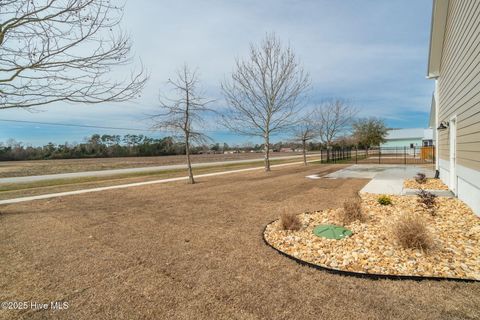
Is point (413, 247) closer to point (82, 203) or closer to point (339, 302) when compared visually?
point (339, 302)

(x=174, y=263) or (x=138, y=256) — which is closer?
(x=174, y=263)

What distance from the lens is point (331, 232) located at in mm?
4195

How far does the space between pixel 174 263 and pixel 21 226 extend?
181 inches

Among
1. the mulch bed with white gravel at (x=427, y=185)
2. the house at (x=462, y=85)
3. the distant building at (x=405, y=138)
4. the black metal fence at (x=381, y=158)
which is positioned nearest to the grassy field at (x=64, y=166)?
the black metal fence at (x=381, y=158)

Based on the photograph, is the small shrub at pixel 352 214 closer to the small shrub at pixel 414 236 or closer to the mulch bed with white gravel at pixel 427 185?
the small shrub at pixel 414 236

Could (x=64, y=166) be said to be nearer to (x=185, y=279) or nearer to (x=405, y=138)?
(x=185, y=279)

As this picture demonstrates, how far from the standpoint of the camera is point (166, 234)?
4.66 m

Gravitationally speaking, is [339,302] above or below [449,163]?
below

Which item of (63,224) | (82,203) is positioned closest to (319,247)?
(63,224)

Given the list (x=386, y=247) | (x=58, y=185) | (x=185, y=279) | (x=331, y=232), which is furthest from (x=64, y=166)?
(x=386, y=247)

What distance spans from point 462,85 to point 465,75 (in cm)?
37

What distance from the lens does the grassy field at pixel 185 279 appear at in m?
2.36

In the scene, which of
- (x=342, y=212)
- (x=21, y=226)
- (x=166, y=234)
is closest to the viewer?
(x=166, y=234)

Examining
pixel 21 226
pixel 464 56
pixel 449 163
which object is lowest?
pixel 21 226
